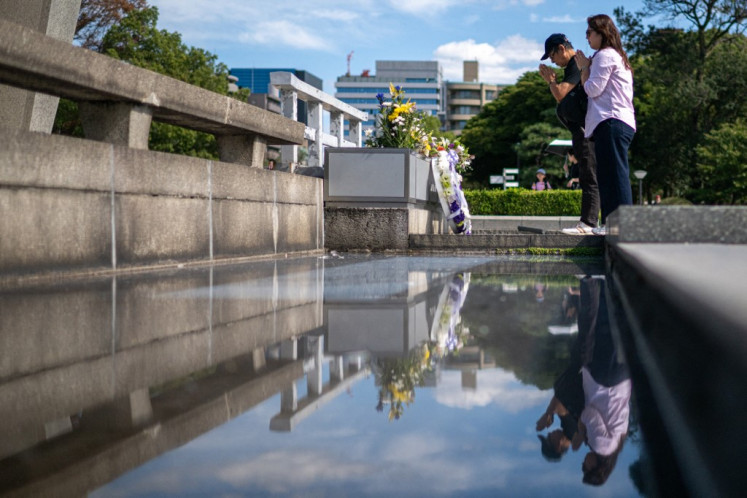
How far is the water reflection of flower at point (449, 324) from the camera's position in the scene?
8.61ft

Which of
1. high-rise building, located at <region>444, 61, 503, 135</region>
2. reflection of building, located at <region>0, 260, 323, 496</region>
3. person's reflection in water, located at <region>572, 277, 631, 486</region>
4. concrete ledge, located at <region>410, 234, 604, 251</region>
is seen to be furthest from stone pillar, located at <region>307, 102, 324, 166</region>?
high-rise building, located at <region>444, 61, 503, 135</region>

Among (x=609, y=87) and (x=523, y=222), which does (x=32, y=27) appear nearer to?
(x=609, y=87)

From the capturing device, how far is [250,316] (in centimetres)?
340

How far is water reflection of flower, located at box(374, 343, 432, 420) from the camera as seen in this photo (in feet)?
5.96

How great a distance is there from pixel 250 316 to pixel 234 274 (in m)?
2.43

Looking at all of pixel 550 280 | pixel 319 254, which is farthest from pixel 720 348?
pixel 319 254

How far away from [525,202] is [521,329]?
22.8m

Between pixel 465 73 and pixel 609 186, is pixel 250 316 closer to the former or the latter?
pixel 609 186

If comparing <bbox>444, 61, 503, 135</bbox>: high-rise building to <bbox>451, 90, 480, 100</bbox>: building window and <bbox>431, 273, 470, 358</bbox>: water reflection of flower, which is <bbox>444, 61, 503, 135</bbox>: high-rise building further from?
<bbox>431, 273, 470, 358</bbox>: water reflection of flower

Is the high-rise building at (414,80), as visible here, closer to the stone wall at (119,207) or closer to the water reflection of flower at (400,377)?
the stone wall at (119,207)

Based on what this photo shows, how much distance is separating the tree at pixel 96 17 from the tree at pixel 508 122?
34.5 m

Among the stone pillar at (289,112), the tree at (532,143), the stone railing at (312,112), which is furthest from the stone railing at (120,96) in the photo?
the tree at (532,143)

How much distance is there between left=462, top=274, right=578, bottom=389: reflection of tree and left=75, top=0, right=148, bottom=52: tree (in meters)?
30.7

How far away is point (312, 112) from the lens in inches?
585
